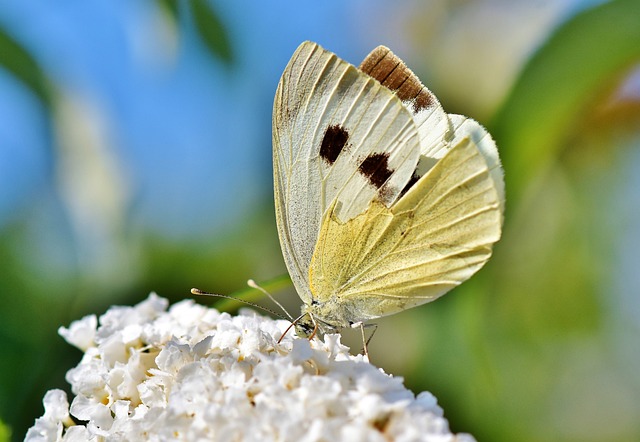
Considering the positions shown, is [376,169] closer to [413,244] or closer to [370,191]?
[370,191]

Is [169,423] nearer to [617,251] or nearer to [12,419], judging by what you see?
[12,419]

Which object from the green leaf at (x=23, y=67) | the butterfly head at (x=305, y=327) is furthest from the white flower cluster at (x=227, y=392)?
the green leaf at (x=23, y=67)

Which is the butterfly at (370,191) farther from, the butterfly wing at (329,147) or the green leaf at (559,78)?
the green leaf at (559,78)

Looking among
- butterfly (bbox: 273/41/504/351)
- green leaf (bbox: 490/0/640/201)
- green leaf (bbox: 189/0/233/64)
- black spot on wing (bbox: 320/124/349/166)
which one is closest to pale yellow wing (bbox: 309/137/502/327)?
butterfly (bbox: 273/41/504/351)

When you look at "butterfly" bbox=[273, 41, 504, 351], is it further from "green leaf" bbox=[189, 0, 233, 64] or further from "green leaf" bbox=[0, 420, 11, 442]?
"green leaf" bbox=[189, 0, 233, 64]

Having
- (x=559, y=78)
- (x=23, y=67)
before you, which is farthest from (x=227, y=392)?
(x=23, y=67)

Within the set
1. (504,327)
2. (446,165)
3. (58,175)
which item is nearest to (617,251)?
(504,327)

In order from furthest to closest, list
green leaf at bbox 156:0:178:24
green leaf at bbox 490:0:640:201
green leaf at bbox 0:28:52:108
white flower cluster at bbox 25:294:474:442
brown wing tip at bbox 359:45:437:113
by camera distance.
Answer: green leaf at bbox 156:0:178:24
green leaf at bbox 0:28:52:108
green leaf at bbox 490:0:640:201
brown wing tip at bbox 359:45:437:113
white flower cluster at bbox 25:294:474:442
